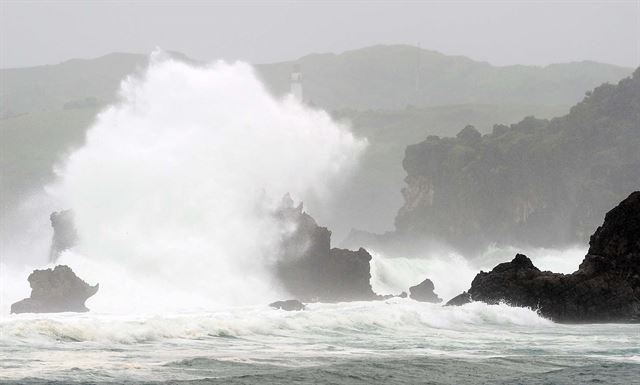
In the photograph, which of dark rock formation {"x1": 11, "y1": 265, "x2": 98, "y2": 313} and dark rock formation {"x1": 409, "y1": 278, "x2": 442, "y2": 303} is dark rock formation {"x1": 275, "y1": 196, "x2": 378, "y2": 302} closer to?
dark rock formation {"x1": 409, "y1": 278, "x2": 442, "y2": 303}

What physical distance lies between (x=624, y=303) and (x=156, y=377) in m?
21.2

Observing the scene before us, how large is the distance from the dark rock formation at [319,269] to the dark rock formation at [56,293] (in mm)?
15349

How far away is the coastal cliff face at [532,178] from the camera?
340 feet

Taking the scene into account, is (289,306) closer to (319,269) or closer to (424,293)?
(319,269)

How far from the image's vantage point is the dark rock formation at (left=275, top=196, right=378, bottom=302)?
182 ft

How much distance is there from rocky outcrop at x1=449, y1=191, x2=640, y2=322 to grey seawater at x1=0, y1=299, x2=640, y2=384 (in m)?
1.56

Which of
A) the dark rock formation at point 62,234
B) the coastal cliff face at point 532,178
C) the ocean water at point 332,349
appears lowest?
the ocean water at point 332,349

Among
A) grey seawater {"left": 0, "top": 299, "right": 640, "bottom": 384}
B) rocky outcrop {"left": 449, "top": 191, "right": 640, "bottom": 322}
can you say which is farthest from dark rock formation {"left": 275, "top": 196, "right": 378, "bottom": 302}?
grey seawater {"left": 0, "top": 299, "right": 640, "bottom": 384}

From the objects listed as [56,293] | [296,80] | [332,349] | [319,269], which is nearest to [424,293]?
[319,269]

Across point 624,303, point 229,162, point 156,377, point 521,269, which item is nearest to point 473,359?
point 156,377

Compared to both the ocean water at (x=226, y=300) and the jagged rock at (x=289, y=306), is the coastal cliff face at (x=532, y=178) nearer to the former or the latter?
the ocean water at (x=226, y=300)

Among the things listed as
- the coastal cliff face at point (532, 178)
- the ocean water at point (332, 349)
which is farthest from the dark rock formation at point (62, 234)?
the coastal cliff face at point (532, 178)

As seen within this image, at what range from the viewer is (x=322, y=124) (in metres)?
110

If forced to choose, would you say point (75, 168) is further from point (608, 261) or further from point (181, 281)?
point (608, 261)
